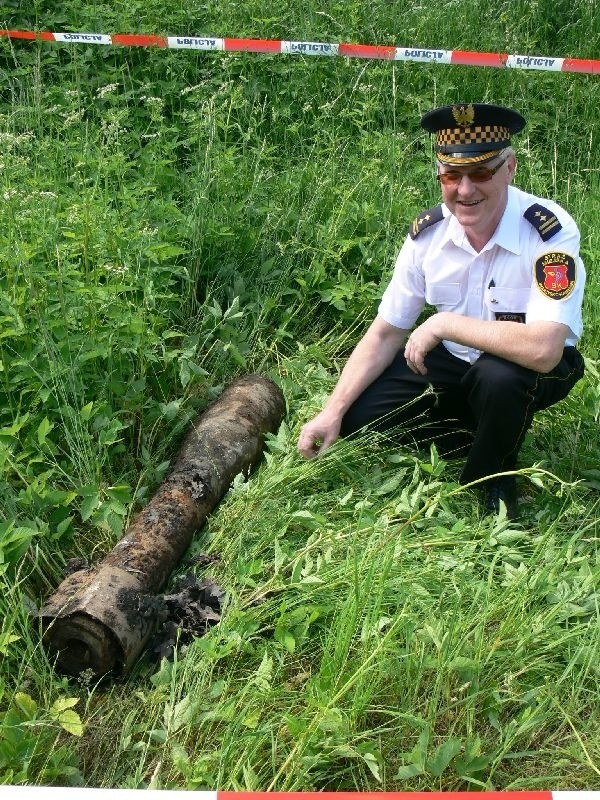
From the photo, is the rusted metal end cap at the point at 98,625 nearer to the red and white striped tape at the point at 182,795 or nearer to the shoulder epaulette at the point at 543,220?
the red and white striped tape at the point at 182,795

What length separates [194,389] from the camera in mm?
3990

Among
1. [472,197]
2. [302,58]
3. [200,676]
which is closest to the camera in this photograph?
[200,676]

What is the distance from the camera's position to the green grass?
246 cm

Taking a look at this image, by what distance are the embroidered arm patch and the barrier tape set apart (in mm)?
3466

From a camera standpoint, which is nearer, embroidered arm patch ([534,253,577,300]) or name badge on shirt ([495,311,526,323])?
embroidered arm patch ([534,253,577,300])

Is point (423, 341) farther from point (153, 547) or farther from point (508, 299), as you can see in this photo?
point (153, 547)

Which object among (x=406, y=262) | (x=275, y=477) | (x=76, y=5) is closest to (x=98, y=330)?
(x=275, y=477)

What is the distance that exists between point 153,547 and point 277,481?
0.54 metres

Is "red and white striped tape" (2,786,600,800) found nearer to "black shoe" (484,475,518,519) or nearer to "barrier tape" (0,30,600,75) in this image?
"black shoe" (484,475,518,519)

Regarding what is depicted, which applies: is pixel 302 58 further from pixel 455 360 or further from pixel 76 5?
pixel 455 360

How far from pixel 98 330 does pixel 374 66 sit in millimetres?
3534

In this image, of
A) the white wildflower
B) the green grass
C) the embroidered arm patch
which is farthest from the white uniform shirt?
the white wildflower

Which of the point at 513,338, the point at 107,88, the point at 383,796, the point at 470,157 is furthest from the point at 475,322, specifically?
the point at 107,88

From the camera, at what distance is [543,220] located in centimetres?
332
